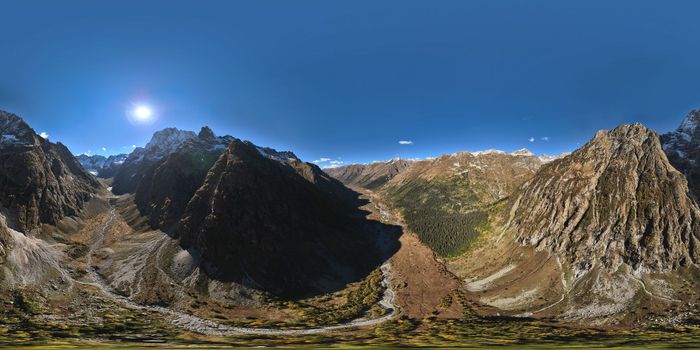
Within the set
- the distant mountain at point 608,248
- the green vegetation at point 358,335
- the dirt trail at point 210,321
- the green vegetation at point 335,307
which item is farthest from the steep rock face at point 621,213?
the green vegetation at point 335,307

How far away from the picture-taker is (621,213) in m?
163

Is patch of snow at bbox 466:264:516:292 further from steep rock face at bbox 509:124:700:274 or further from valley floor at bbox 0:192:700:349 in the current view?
steep rock face at bbox 509:124:700:274

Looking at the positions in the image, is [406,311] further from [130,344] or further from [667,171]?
[667,171]

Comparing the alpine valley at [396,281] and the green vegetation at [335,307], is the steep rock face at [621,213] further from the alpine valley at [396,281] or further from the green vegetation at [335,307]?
the green vegetation at [335,307]

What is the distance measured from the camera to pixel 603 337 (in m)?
106

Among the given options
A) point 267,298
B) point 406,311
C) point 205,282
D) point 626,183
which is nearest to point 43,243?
point 205,282

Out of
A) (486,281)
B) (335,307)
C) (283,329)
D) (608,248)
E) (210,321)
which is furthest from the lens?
(486,281)

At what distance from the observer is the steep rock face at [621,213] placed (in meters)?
149

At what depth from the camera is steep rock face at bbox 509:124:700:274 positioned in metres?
149

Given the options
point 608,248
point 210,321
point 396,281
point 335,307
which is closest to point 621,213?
point 608,248

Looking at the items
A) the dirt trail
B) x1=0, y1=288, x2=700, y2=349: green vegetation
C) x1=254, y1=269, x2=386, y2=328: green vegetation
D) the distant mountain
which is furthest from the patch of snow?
x1=254, y1=269, x2=386, y2=328: green vegetation

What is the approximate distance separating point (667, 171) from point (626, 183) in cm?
1645

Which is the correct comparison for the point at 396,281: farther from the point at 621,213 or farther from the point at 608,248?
the point at 621,213

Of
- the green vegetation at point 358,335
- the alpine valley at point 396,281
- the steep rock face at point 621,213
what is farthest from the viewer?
the steep rock face at point 621,213
